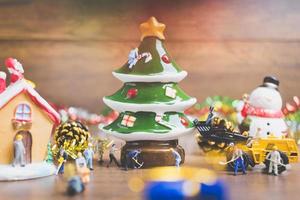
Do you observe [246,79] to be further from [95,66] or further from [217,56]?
[95,66]

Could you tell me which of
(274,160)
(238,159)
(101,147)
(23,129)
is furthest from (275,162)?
(23,129)

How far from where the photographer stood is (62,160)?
193 centimetres

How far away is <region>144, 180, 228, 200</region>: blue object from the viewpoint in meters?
1.36

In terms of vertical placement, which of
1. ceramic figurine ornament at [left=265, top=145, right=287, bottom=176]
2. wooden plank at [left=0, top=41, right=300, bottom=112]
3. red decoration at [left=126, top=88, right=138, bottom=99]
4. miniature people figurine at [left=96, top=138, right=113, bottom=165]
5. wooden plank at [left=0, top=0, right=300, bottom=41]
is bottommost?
ceramic figurine ornament at [left=265, top=145, right=287, bottom=176]

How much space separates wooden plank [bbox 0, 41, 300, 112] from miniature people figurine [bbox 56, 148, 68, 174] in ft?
6.11

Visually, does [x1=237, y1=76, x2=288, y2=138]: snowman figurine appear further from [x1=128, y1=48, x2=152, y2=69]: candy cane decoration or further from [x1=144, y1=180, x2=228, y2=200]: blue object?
[x1=144, y1=180, x2=228, y2=200]: blue object

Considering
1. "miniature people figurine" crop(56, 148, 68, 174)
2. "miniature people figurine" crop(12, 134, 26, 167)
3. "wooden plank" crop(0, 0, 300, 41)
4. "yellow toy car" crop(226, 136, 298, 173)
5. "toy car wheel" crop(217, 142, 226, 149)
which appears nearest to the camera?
"miniature people figurine" crop(12, 134, 26, 167)

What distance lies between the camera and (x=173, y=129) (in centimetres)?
201

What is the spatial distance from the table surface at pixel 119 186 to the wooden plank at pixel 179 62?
6.06 feet

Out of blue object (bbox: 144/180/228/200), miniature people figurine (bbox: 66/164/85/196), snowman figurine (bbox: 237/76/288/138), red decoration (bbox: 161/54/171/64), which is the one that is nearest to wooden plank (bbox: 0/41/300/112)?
snowman figurine (bbox: 237/76/288/138)

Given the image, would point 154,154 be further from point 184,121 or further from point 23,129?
point 23,129

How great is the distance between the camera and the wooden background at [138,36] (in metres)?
3.80

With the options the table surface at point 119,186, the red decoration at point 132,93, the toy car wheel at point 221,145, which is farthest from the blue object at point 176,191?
the toy car wheel at point 221,145

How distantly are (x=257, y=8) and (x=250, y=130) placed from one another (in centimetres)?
162
